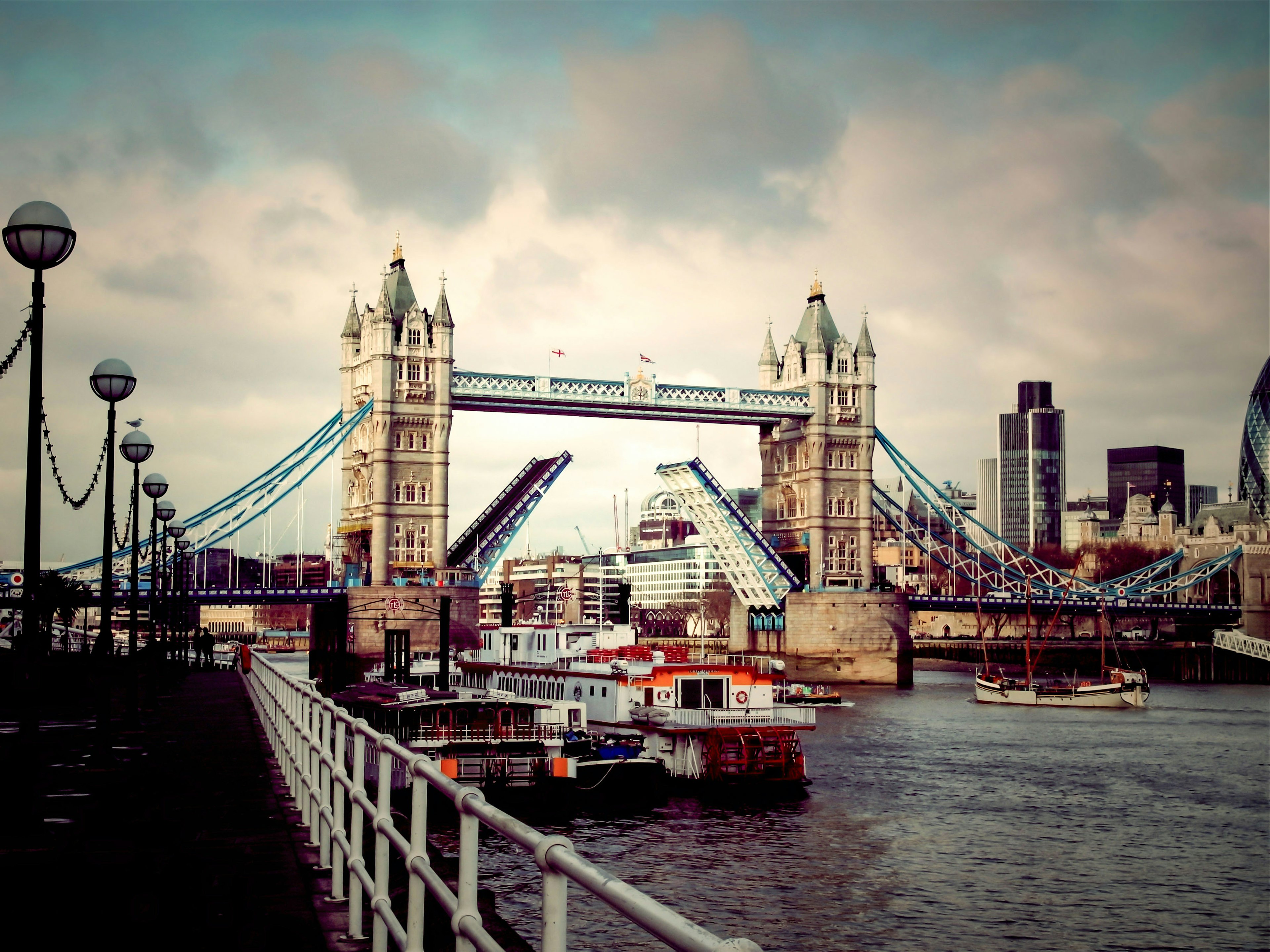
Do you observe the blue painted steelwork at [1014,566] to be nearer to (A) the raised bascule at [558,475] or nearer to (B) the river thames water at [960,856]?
(A) the raised bascule at [558,475]

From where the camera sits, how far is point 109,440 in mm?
20922

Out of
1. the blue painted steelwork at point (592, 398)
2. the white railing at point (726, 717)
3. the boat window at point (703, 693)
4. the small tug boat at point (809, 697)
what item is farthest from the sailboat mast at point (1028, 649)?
the white railing at point (726, 717)

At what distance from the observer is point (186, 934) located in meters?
6.93

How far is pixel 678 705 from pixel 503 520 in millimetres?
40390

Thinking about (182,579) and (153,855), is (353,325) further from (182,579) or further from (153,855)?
(153,855)

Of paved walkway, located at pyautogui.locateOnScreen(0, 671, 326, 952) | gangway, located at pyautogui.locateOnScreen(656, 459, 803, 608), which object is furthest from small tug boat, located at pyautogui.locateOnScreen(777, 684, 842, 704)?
paved walkway, located at pyautogui.locateOnScreen(0, 671, 326, 952)

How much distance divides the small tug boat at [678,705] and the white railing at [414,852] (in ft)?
69.1

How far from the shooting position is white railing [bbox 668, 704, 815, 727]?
117ft

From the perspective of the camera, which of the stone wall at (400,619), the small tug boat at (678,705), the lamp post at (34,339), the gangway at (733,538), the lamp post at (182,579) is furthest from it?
the gangway at (733,538)

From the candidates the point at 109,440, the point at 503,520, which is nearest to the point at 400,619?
the point at 503,520

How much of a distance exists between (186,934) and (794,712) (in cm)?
3207

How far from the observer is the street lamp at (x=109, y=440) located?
58.1 ft

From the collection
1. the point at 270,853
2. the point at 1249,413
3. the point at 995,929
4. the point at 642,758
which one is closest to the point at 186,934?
the point at 270,853

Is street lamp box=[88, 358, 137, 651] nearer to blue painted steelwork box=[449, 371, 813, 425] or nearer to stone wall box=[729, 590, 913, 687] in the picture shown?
blue painted steelwork box=[449, 371, 813, 425]
